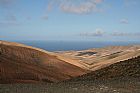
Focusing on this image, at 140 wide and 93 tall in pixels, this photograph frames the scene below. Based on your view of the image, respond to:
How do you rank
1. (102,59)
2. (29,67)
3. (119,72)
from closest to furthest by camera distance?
(119,72) < (29,67) < (102,59)

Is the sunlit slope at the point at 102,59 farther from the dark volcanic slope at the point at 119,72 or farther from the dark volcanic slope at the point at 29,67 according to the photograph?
the dark volcanic slope at the point at 119,72

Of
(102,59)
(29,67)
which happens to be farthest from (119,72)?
(102,59)

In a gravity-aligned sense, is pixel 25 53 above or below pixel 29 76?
above

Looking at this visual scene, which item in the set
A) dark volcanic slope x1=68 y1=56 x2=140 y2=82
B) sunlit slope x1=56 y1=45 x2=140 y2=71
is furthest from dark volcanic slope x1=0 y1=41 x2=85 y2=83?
dark volcanic slope x1=68 y1=56 x2=140 y2=82

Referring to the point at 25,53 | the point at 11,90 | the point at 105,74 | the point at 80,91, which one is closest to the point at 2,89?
the point at 11,90

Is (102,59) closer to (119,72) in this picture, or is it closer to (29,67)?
(29,67)

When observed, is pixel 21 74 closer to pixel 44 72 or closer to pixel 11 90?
pixel 44 72

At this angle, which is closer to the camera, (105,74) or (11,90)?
(11,90)

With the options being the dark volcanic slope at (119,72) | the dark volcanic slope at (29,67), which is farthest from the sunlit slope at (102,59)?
the dark volcanic slope at (119,72)
